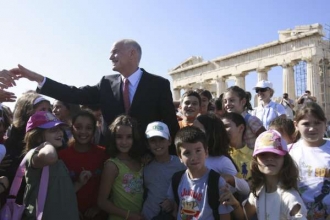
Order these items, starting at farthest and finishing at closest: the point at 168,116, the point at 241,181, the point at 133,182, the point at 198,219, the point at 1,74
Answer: the point at 168,116 < the point at 1,74 < the point at 133,182 < the point at 241,181 < the point at 198,219

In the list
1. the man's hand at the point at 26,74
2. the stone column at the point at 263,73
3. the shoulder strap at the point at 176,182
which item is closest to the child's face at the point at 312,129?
the shoulder strap at the point at 176,182

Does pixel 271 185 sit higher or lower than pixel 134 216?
higher

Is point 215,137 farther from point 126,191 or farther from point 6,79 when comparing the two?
point 6,79

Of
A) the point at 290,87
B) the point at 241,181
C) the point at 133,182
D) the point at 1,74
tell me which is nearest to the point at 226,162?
the point at 241,181

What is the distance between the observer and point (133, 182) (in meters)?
3.98

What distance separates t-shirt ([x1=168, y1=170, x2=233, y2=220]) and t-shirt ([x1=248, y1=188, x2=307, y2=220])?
28 centimetres

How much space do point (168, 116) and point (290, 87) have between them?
26183 millimetres

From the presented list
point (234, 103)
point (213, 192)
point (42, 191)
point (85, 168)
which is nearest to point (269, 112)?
point (234, 103)

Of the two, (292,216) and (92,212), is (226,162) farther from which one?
(92,212)

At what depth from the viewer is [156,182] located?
391 cm

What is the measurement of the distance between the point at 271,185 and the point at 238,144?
1242mm

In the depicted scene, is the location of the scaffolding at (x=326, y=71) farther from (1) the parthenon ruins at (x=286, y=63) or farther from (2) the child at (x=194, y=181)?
(2) the child at (x=194, y=181)

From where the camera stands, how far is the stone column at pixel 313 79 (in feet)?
83.8

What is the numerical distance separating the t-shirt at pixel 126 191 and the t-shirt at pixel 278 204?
1248 millimetres
